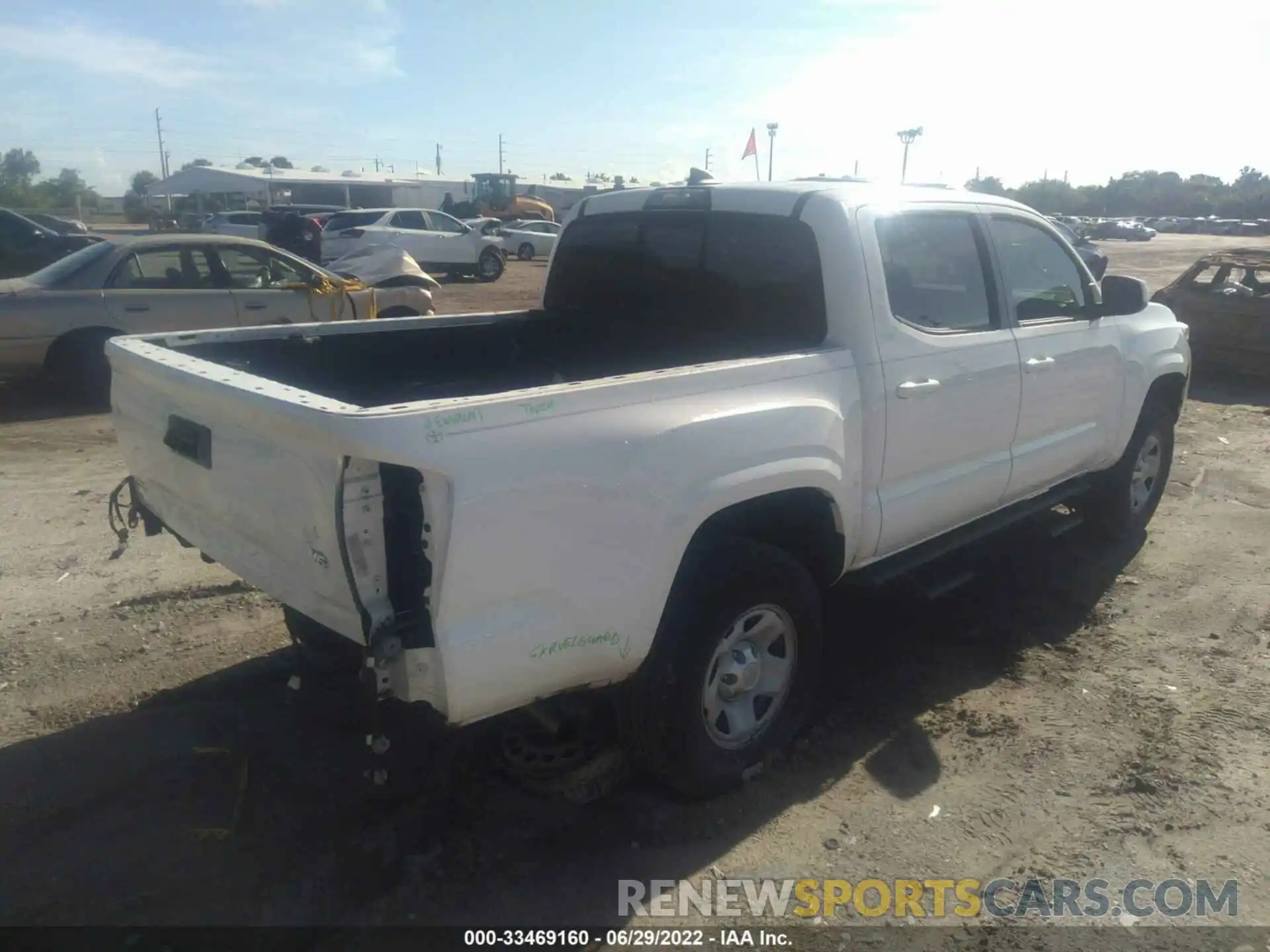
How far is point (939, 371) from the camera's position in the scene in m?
3.98

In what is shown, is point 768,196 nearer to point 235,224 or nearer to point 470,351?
point 470,351

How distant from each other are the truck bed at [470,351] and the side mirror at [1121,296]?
84.0 inches

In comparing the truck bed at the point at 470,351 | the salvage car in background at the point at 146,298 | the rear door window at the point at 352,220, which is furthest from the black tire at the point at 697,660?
the rear door window at the point at 352,220

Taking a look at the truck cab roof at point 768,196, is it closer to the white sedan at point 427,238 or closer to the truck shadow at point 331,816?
the truck shadow at point 331,816

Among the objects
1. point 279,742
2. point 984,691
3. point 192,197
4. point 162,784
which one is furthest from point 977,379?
point 192,197

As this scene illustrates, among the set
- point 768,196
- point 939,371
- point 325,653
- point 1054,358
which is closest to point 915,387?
point 939,371

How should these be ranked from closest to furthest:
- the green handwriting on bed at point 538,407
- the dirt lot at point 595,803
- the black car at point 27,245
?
the green handwriting on bed at point 538,407
the dirt lot at point 595,803
the black car at point 27,245

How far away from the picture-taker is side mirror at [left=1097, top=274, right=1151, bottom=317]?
4.96 m

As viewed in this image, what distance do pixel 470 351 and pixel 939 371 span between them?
6.81 feet

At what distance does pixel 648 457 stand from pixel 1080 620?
10.6 ft

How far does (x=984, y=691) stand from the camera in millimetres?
4309

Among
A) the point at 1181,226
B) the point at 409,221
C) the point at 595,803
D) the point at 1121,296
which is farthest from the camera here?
the point at 1181,226

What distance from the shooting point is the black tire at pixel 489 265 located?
82.9 ft

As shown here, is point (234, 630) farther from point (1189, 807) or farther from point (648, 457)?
point (1189, 807)
